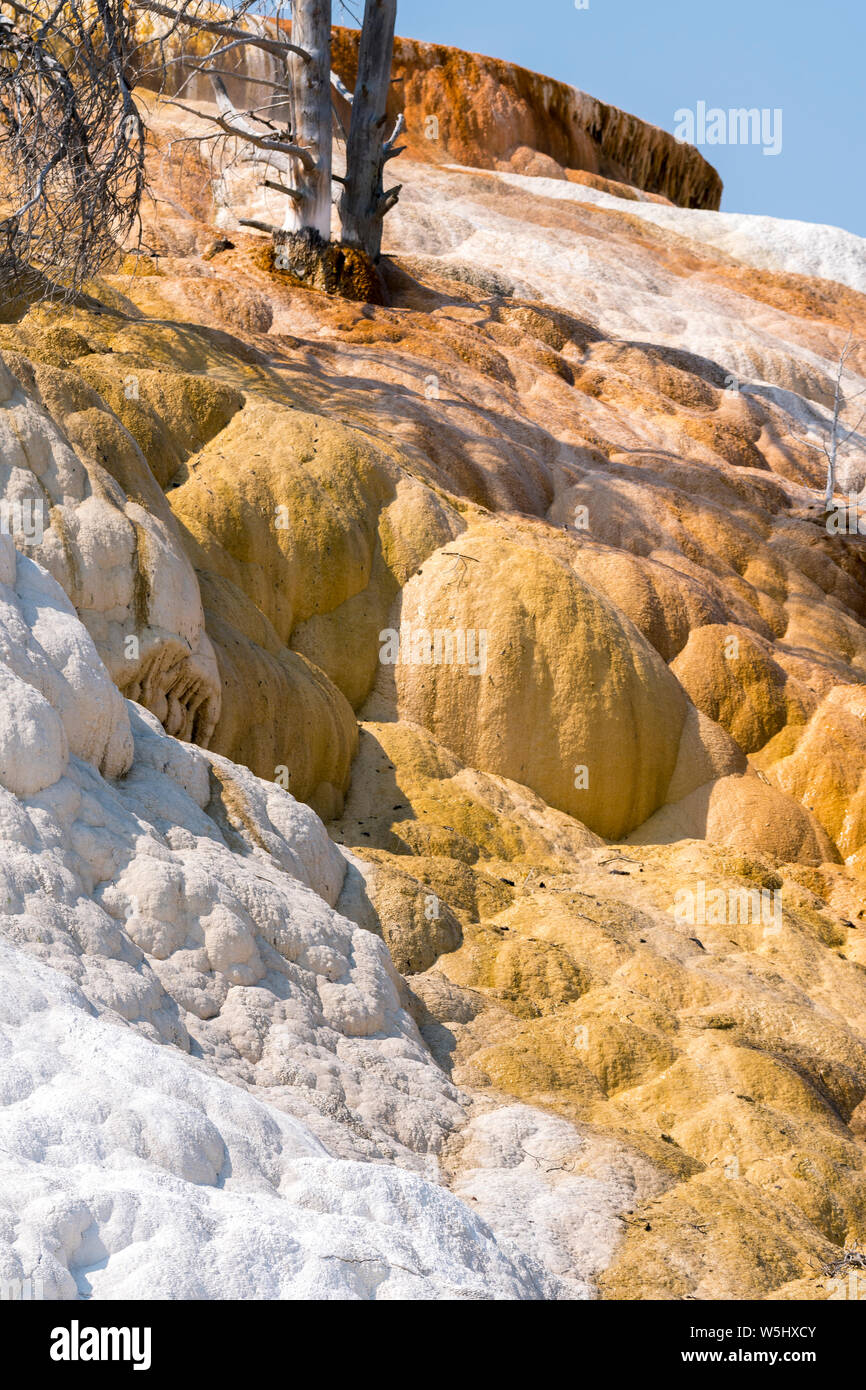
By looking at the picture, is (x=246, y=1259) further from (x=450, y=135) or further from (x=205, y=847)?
(x=450, y=135)

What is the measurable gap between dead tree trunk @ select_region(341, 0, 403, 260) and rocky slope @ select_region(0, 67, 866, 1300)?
1.03 metres

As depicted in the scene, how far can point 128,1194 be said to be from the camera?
128 inches

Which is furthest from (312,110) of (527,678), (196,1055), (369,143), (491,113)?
(491,113)

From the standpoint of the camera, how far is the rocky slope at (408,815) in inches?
155

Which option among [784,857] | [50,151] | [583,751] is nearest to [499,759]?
[583,751]

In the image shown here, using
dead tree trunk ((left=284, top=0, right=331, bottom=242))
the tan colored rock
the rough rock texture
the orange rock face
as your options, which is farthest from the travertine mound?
the orange rock face

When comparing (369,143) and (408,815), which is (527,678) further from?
(369,143)

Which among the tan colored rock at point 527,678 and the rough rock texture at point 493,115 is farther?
the rough rock texture at point 493,115

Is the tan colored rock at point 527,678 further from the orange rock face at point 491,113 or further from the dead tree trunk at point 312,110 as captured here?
the orange rock face at point 491,113

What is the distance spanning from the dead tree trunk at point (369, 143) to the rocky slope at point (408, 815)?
1027 millimetres

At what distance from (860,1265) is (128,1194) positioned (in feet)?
9.84

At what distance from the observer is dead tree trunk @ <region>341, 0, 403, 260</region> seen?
56.5ft

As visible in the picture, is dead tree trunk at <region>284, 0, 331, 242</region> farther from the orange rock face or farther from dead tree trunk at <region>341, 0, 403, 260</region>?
the orange rock face

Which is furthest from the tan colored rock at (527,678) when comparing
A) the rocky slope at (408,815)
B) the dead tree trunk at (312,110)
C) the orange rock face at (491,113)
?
the orange rock face at (491,113)
